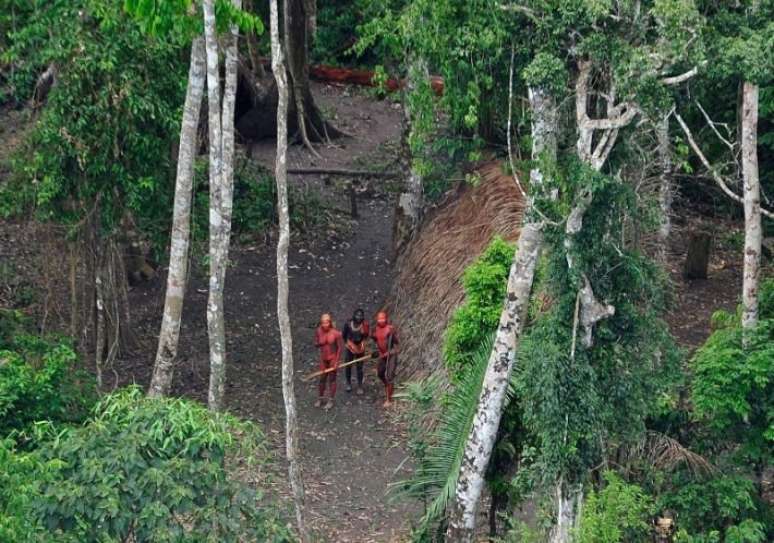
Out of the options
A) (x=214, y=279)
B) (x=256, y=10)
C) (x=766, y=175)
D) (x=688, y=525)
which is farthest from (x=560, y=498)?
(x=256, y=10)

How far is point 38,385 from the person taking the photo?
13.3 metres

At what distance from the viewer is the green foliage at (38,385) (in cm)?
1311

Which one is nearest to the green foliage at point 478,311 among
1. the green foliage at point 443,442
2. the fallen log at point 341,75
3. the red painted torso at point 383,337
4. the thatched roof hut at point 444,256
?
the green foliage at point 443,442

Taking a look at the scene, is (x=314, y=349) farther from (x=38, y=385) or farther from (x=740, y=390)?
(x=740, y=390)

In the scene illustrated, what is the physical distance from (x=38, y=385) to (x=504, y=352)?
5.12 m

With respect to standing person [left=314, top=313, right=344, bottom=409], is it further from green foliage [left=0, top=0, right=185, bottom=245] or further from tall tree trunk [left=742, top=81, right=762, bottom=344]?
tall tree trunk [left=742, top=81, right=762, bottom=344]

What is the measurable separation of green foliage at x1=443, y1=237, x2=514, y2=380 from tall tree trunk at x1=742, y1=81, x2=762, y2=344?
2638 mm

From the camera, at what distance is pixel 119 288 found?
17.1 m

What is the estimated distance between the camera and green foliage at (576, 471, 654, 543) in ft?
38.3

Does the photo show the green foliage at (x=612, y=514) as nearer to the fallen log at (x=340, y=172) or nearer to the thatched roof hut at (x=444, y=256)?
the thatched roof hut at (x=444, y=256)

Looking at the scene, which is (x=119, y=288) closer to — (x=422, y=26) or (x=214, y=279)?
(x=214, y=279)

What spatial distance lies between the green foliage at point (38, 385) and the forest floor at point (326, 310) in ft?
6.05

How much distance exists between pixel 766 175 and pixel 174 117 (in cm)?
1115

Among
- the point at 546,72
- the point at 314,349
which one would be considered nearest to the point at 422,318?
the point at 314,349
